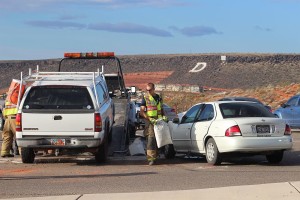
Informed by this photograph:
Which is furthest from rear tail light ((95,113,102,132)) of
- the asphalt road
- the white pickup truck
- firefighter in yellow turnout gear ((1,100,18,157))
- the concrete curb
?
the concrete curb

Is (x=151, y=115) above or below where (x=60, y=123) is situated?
above

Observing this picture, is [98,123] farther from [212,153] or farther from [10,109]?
[10,109]

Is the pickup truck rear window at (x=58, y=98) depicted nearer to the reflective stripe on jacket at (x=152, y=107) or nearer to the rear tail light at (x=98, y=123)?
the rear tail light at (x=98, y=123)

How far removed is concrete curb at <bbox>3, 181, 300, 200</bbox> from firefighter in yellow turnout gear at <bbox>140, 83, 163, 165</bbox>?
4.55m

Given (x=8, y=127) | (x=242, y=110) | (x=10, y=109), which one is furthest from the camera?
(x=8, y=127)

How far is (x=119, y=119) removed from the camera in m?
19.3

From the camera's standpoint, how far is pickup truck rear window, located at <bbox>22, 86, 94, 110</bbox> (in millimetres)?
14930

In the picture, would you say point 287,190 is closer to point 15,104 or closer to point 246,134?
point 246,134

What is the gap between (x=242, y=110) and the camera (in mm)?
15086

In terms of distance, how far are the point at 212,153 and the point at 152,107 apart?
177cm

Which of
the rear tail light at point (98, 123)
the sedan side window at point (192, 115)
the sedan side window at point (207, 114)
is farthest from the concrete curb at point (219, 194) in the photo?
the sedan side window at point (192, 115)

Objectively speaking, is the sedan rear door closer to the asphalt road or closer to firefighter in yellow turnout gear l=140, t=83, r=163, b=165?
the asphalt road

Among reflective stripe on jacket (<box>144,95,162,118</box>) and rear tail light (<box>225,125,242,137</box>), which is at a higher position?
reflective stripe on jacket (<box>144,95,162,118</box>)

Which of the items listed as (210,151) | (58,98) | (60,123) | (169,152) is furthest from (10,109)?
(210,151)
